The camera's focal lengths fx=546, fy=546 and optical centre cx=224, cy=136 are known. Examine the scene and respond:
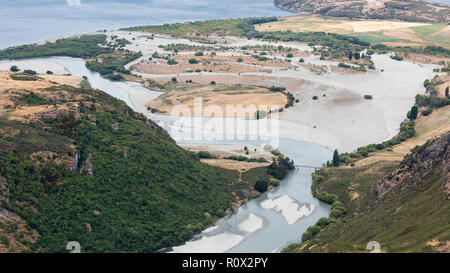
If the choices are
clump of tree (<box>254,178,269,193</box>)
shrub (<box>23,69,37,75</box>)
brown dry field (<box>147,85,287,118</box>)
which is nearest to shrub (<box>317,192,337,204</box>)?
clump of tree (<box>254,178,269,193</box>)

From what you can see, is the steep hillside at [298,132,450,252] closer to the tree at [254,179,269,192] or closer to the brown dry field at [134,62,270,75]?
the tree at [254,179,269,192]

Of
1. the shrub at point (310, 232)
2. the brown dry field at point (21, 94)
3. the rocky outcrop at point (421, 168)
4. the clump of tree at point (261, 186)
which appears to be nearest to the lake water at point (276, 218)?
the clump of tree at point (261, 186)

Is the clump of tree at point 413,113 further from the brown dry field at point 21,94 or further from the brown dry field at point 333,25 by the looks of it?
the brown dry field at point 333,25

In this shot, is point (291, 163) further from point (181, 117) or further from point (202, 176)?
point (181, 117)

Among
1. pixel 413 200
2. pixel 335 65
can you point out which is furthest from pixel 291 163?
pixel 335 65
